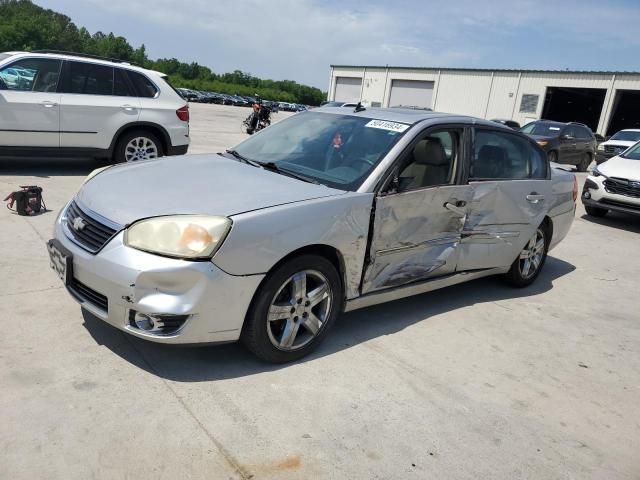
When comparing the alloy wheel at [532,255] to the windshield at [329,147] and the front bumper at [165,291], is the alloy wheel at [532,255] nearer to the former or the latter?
the windshield at [329,147]

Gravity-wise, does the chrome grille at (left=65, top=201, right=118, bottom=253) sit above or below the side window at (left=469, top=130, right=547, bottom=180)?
below

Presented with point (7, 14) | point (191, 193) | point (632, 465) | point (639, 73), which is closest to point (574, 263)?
point (632, 465)

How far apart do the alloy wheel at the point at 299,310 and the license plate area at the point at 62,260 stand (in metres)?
1.19

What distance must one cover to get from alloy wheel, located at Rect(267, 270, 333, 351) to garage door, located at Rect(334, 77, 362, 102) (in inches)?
1976

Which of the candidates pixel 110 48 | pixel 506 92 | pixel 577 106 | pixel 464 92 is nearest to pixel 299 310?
pixel 506 92

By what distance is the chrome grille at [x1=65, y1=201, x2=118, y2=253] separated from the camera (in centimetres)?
307

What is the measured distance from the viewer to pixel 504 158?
491 centimetres

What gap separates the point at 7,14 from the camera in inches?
4855

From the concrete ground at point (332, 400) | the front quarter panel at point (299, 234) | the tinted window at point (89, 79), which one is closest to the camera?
the concrete ground at point (332, 400)

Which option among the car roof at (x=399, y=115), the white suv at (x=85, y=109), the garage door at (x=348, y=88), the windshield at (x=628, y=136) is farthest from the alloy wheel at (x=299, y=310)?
the garage door at (x=348, y=88)

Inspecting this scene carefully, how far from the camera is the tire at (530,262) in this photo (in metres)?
5.35

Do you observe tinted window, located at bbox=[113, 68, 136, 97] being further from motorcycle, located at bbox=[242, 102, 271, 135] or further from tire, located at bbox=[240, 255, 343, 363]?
motorcycle, located at bbox=[242, 102, 271, 135]

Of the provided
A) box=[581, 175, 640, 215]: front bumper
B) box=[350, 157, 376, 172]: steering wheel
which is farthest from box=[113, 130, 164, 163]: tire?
box=[581, 175, 640, 215]: front bumper

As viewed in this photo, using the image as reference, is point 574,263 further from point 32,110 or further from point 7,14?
point 7,14
